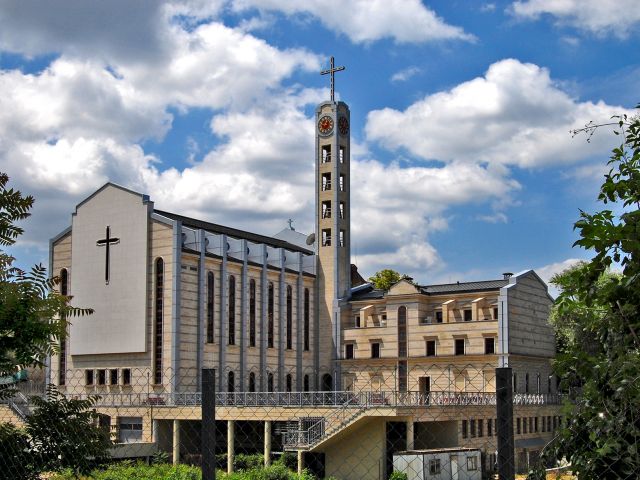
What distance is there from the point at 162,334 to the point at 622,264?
51.9 m

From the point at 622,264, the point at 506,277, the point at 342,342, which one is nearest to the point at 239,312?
the point at 342,342

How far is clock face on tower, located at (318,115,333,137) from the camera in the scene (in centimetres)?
7050

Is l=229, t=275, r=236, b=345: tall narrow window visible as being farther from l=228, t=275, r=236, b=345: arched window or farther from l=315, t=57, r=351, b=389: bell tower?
l=315, t=57, r=351, b=389: bell tower

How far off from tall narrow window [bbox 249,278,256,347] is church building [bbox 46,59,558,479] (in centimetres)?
11

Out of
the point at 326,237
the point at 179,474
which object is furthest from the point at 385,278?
the point at 179,474

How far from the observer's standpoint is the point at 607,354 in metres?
6.93

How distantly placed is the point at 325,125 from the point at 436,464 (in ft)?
121

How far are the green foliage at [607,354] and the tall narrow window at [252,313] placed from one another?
5606 centimetres

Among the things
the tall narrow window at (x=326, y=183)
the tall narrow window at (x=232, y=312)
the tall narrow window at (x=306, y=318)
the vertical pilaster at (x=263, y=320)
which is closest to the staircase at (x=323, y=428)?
the tall narrow window at (x=232, y=312)

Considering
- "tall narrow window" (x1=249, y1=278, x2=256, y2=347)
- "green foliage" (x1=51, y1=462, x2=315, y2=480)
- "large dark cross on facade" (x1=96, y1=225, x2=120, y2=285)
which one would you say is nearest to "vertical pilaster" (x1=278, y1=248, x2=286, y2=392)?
"tall narrow window" (x1=249, y1=278, x2=256, y2=347)

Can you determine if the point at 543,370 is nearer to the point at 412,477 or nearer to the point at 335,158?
the point at 335,158

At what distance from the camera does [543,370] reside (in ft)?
219

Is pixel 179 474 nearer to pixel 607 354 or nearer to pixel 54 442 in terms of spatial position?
pixel 54 442

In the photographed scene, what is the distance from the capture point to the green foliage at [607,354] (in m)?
6.35
